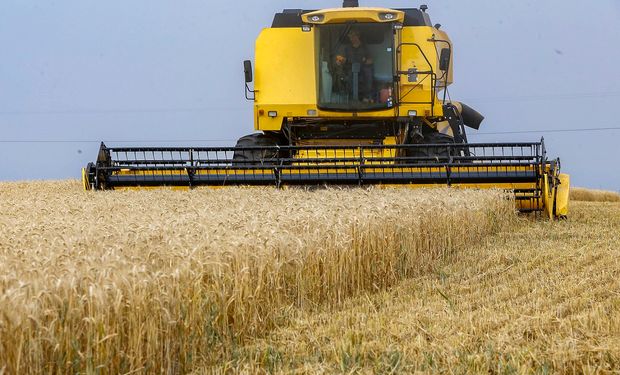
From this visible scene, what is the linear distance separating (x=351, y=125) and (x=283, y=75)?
3.97ft

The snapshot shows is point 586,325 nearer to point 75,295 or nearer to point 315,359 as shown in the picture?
point 315,359

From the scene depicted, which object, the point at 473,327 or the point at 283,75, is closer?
the point at 473,327

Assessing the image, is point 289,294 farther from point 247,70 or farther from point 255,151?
point 247,70

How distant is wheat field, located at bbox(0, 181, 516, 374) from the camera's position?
11.8ft

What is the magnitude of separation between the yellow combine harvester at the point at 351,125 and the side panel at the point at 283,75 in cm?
1

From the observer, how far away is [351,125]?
12.6 m

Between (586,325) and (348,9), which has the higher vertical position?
(348,9)

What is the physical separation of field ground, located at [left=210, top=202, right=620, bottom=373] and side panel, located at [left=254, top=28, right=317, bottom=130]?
540 cm

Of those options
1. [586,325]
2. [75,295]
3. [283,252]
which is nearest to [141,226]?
Answer: [283,252]

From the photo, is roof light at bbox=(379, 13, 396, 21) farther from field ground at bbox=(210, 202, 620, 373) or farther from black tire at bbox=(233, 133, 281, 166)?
field ground at bbox=(210, 202, 620, 373)

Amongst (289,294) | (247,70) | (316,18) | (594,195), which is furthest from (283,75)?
(594,195)

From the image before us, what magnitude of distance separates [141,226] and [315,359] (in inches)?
66.9

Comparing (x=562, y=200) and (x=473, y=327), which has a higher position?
(x=473, y=327)

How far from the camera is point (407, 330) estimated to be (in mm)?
5012
